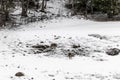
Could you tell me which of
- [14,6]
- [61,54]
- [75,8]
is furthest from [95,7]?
[61,54]

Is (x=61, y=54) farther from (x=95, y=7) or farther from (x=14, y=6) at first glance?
(x=95, y=7)

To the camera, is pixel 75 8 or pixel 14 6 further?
pixel 75 8

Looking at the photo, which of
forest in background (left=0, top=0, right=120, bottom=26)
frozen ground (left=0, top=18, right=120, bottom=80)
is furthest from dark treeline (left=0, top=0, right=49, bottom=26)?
frozen ground (left=0, top=18, right=120, bottom=80)

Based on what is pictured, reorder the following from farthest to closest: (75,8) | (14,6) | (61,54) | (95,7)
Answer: (75,8) → (95,7) → (14,6) → (61,54)

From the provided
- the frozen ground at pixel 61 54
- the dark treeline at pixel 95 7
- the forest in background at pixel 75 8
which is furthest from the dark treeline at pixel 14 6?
the dark treeline at pixel 95 7

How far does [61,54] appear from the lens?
69.4 ft

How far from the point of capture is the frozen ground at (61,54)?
1742 cm

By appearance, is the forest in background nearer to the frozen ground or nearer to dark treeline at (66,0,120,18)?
dark treeline at (66,0,120,18)

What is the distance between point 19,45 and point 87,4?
53.6ft

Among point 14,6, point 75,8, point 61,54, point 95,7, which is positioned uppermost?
point 14,6

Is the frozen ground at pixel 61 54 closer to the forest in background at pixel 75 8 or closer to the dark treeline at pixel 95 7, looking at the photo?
the forest in background at pixel 75 8

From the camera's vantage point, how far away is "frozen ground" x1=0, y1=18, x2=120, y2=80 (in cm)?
1742

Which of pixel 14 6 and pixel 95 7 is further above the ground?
pixel 14 6

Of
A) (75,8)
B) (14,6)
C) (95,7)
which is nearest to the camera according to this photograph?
(14,6)
